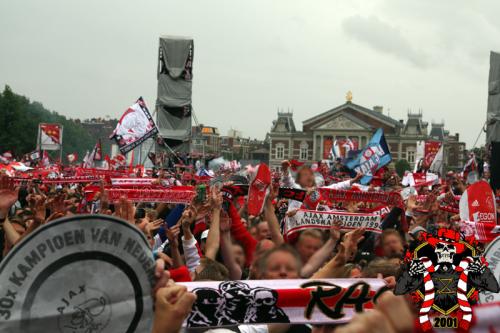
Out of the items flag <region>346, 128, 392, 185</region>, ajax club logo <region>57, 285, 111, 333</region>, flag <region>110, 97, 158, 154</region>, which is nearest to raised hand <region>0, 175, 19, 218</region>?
ajax club logo <region>57, 285, 111, 333</region>

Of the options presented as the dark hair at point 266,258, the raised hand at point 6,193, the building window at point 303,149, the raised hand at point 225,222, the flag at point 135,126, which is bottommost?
the dark hair at point 266,258

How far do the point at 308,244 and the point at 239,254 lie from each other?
49cm

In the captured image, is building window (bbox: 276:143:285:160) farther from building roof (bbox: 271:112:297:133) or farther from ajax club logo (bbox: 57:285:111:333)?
ajax club logo (bbox: 57:285:111:333)

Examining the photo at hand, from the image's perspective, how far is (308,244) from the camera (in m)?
4.73

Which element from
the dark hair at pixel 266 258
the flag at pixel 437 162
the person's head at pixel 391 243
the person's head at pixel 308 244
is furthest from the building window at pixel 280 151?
the dark hair at pixel 266 258

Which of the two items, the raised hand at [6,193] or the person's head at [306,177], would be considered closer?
the raised hand at [6,193]

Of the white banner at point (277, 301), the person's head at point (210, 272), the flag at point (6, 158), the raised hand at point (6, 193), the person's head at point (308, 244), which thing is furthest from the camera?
the flag at point (6, 158)

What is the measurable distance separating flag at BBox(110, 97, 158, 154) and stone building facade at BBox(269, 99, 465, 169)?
8979cm

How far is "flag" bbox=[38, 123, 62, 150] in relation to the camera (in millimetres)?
34719

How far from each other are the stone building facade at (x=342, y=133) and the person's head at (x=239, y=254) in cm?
10174

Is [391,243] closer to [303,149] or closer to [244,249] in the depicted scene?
[244,249]

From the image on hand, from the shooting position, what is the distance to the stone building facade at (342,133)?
10831 centimetres

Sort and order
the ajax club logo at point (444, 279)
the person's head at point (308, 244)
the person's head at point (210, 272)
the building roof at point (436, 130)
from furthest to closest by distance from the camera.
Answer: the building roof at point (436, 130) → the person's head at point (308, 244) → the person's head at point (210, 272) → the ajax club logo at point (444, 279)

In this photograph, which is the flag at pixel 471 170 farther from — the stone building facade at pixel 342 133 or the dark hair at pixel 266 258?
the stone building facade at pixel 342 133
